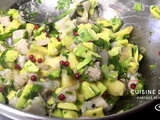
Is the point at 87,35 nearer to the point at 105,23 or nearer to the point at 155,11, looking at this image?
the point at 105,23

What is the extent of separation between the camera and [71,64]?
2404mm

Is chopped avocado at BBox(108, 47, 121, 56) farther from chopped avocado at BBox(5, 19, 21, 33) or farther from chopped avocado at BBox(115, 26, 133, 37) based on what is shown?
chopped avocado at BBox(5, 19, 21, 33)

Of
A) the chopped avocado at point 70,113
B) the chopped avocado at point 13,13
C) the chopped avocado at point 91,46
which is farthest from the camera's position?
the chopped avocado at point 13,13

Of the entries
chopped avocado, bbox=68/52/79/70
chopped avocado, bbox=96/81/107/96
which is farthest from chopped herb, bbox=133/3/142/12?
chopped avocado, bbox=96/81/107/96

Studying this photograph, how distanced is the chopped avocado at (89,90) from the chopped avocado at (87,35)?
24.1 inches

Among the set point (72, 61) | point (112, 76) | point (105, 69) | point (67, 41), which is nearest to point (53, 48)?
point (67, 41)

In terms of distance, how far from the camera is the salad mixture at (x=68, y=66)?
2.12 meters

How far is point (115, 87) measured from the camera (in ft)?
7.43

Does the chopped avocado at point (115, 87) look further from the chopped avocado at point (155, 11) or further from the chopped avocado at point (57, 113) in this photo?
the chopped avocado at point (155, 11)

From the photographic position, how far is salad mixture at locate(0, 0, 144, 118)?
212cm

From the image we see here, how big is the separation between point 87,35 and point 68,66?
474 millimetres

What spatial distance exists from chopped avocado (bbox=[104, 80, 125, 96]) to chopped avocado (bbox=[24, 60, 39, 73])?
2.29 feet

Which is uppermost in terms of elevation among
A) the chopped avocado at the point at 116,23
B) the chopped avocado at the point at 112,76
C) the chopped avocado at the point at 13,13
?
the chopped avocado at the point at 13,13

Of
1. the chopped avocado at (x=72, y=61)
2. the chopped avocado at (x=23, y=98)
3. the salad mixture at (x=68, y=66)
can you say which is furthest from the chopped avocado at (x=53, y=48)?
the chopped avocado at (x=23, y=98)
